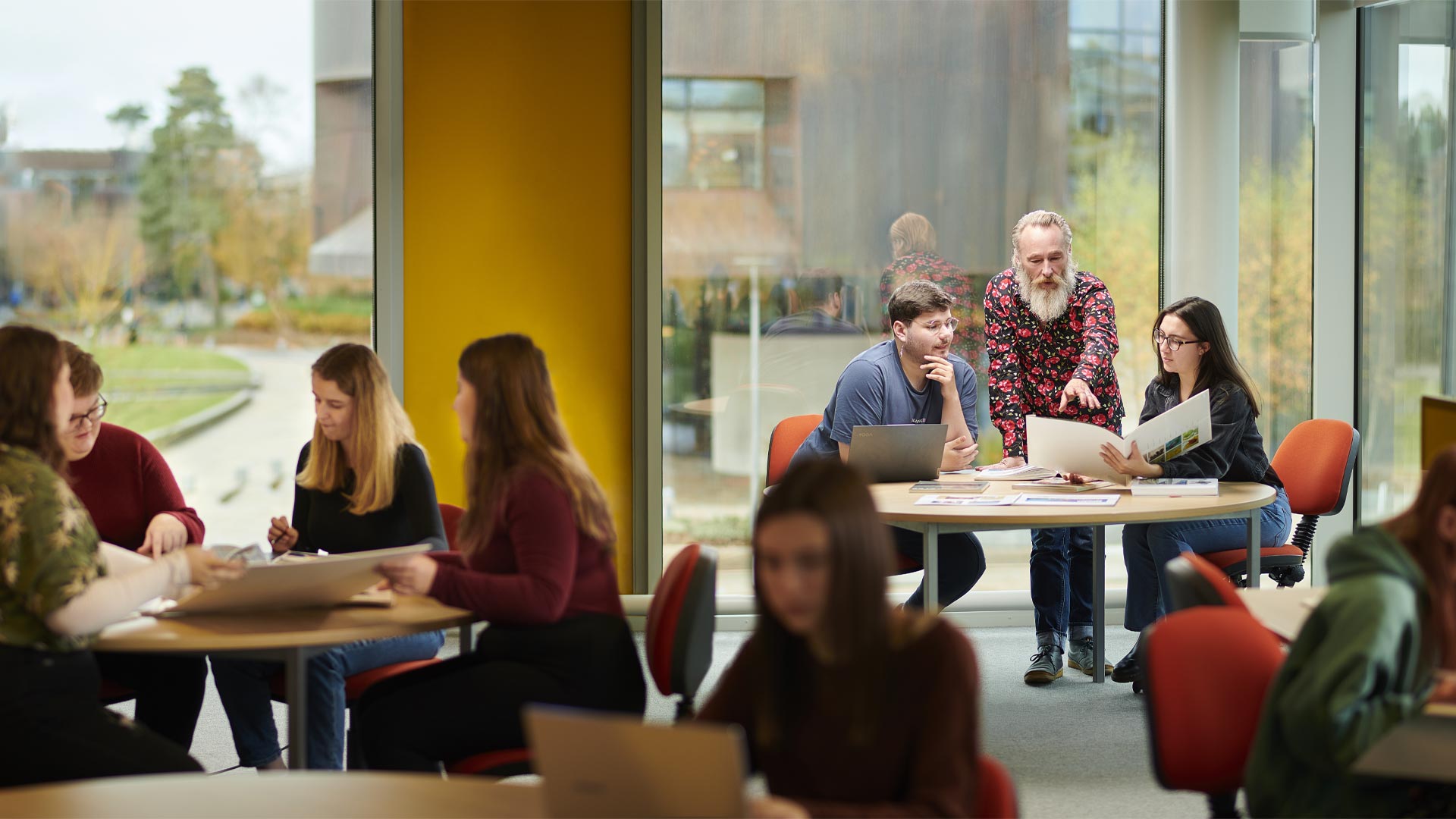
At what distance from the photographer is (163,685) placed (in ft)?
11.0

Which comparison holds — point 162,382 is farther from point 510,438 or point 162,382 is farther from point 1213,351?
point 1213,351

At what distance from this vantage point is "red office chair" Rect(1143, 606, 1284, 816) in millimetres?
2082

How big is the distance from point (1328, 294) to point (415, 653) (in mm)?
4626

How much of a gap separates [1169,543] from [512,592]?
2683 millimetres

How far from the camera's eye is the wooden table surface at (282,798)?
5.43 ft

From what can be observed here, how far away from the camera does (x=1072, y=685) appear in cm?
485

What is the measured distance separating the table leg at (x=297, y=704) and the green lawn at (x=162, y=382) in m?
3.27

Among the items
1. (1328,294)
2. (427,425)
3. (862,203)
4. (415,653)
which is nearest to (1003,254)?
(862,203)

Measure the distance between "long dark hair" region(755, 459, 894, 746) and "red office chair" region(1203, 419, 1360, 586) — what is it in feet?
10.1

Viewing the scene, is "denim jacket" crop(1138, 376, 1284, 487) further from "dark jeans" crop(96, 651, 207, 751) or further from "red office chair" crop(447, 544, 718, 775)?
"dark jeans" crop(96, 651, 207, 751)

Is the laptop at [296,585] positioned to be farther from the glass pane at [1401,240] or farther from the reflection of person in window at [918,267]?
the glass pane at [1401,240]

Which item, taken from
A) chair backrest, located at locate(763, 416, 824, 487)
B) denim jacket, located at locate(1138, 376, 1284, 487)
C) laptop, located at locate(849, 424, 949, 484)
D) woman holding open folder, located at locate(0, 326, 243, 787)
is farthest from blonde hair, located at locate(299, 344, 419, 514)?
denim jacket, located at locate(1138, 376, 1284, 487)

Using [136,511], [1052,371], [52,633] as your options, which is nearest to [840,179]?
[1052,371]

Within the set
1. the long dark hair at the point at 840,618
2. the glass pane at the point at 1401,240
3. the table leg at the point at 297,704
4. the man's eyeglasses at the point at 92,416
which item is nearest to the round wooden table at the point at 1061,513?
the table leg at the point at 297,704
